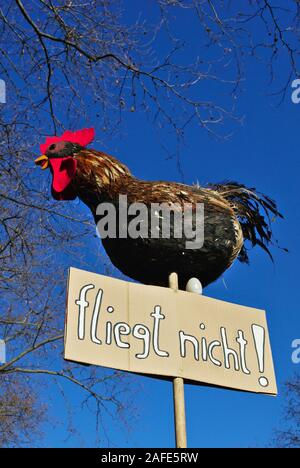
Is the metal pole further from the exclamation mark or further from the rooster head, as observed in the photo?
the rooster head

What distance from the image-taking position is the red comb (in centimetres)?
372

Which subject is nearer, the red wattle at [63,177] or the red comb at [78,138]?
the red wattle at [63,177]

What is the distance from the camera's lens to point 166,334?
2.35m

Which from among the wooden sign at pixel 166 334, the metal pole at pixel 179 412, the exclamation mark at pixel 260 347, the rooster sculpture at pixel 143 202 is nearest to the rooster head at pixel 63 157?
the rooster sculpture at pixel 143 202

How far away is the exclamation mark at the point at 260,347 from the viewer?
249cm

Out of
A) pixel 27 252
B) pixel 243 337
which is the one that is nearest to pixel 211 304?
pixel 243 337

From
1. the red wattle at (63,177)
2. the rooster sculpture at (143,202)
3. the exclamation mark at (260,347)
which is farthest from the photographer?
the red wattle at (63,177)

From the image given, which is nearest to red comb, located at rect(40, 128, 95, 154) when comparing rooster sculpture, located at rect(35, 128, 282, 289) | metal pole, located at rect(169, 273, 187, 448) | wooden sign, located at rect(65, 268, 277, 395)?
rooster sculpture, located at rect(35, 128, 282, 289)

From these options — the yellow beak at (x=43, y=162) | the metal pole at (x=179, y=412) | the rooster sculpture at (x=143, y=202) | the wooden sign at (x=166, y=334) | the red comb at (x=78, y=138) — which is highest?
the red comb at (x=78, y=138)

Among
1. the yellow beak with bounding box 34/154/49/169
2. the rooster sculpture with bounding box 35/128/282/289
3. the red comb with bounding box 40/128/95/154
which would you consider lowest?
the rooster sculpture with bounding box 35/128/282/289

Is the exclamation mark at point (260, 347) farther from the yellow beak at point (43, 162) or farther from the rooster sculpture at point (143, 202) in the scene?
the yellow beak at point (43, 162)

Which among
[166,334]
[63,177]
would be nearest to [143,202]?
[63,177]
